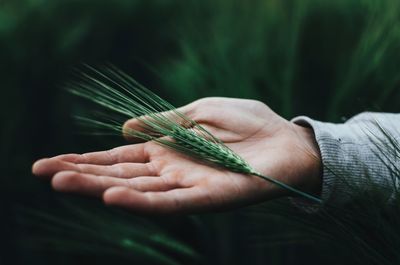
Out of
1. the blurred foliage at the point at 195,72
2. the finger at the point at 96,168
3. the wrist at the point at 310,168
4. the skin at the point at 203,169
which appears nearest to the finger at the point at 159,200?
the skin at the point at 203,169

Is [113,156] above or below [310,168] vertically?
above

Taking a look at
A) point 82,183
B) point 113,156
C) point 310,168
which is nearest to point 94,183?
point 82,183

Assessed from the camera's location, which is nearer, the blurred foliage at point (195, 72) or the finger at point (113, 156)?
the finger at point (113, 156)

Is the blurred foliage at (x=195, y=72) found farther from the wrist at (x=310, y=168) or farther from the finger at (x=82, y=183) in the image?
the finger at (x=82, y=183)

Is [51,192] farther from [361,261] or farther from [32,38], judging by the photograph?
[361,261]

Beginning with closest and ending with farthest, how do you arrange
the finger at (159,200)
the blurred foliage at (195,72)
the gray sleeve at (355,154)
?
the finger at (159,200) < the gray sleeve at (355,154) < the blurred foliage at (195,72)

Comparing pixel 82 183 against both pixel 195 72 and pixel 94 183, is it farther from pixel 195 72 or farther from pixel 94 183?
pixel 195 72

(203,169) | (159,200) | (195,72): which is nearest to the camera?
(159,200)

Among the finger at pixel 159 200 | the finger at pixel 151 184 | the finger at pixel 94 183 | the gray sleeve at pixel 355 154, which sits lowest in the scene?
the gray sleeve at pixel 355 154
